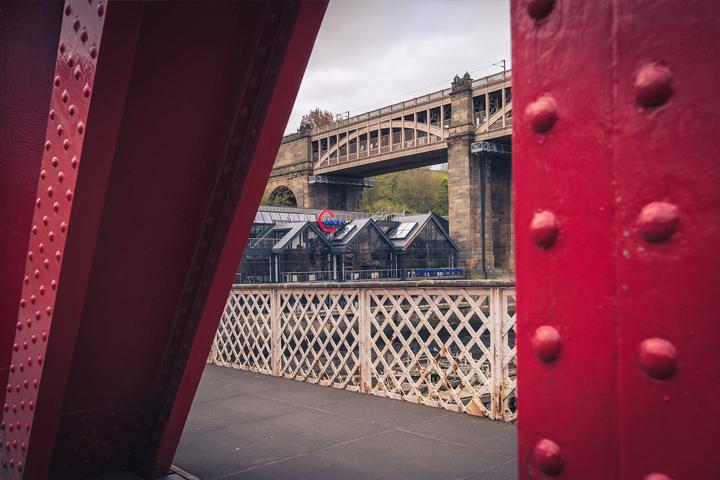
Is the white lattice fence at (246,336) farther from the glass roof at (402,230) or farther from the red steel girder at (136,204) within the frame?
the glass roof at (402,230)

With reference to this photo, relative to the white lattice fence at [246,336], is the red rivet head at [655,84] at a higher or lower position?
higher

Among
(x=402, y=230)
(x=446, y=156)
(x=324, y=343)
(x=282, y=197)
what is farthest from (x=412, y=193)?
(x=324, y=343)

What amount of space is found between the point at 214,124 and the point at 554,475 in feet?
5.56

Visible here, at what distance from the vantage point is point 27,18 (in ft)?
6.55

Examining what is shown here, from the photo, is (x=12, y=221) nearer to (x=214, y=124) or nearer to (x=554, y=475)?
(x=214, y=124)

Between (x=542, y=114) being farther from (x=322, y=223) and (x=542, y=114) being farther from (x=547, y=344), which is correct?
(x=322, y=223)

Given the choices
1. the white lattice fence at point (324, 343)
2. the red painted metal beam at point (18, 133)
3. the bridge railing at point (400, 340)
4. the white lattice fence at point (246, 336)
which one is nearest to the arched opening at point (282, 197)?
the white lattice fence at point (246, 336)

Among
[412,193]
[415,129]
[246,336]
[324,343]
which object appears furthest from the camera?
[412,193]

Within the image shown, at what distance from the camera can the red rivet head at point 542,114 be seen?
2.25ft

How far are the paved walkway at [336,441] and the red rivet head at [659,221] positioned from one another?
9.77ft

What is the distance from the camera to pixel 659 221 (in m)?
0.59

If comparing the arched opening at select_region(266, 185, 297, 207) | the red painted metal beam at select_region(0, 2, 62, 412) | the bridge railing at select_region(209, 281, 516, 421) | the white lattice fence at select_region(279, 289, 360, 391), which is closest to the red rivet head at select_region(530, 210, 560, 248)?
the red painted metal beam at select_region(0, 2, 62, 412)

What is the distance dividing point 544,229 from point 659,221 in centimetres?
13

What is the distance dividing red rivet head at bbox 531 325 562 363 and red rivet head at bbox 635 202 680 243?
6.2 inches
